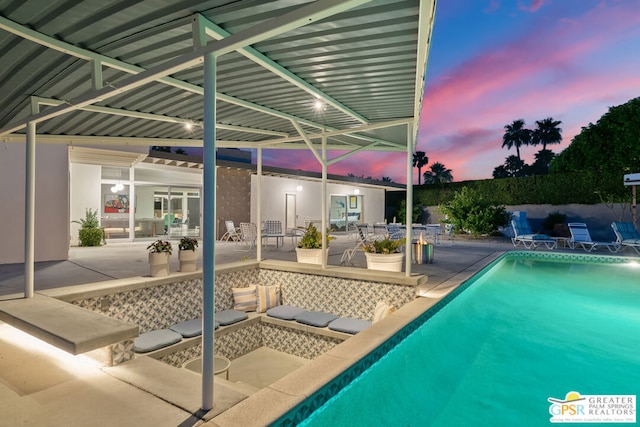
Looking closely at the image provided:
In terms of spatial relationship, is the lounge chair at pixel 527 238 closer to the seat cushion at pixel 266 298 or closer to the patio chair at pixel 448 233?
the patio chair at pixel 448 233

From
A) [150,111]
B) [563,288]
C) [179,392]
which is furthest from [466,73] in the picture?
[179,392]

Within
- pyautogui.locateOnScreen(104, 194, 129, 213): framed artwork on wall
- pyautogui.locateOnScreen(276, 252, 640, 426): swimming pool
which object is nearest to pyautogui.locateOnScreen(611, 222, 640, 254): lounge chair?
pyautogui.locateOnScreen(276, 252, 640, 426): swimming pool

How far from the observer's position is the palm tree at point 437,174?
136 ft

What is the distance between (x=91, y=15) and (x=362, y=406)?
3.50 m

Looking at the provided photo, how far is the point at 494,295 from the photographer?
6.44 meters

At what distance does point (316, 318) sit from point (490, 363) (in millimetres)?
2367

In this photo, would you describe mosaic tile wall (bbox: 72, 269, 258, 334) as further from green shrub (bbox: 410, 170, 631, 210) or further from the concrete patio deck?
green shrub (bbox: 410, 170, 631, 210)

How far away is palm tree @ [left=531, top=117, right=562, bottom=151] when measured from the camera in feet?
117

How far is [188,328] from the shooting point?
462 centimetres

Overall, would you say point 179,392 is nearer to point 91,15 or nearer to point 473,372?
point 91,15

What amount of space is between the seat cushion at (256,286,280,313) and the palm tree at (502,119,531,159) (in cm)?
3962

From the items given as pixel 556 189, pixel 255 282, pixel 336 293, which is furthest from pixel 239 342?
pixel 556 189

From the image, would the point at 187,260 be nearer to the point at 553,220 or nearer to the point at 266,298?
the point at 266,298

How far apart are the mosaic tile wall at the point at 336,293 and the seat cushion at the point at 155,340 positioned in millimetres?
2058
